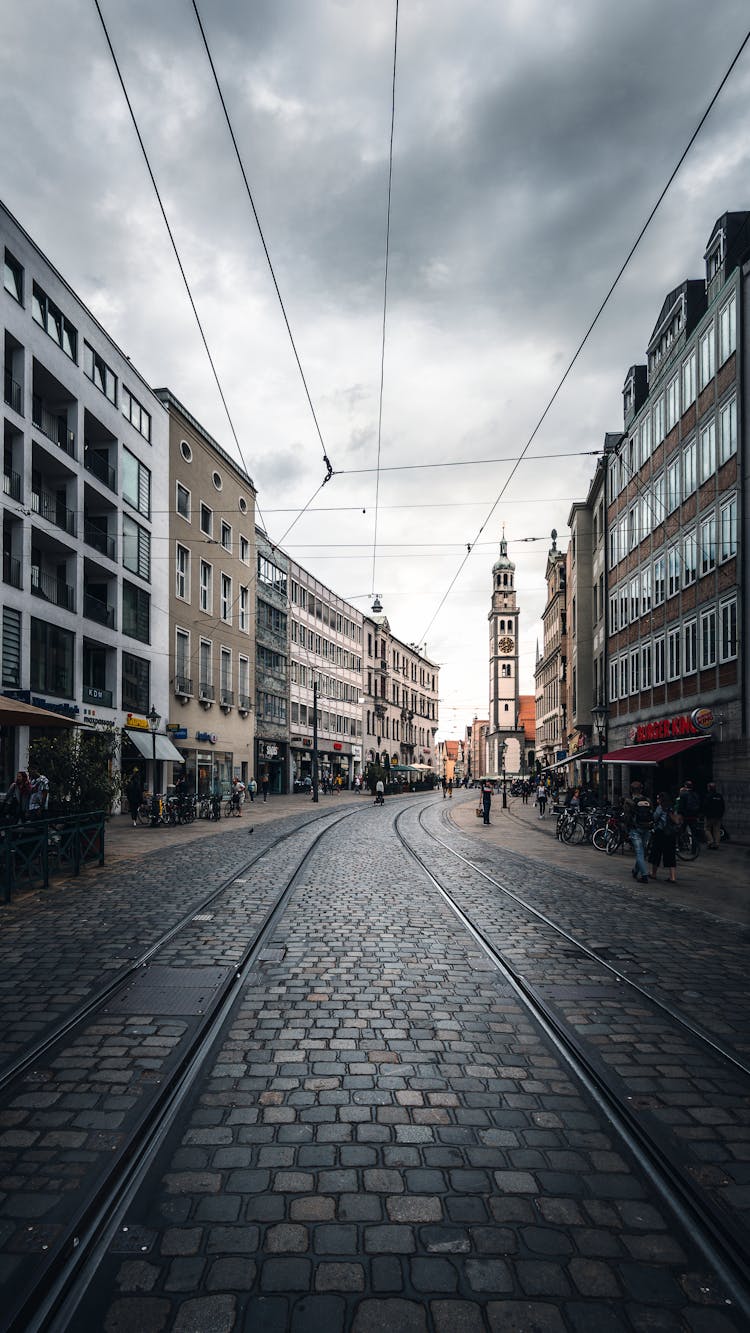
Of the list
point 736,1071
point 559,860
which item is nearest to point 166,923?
point 736,1071

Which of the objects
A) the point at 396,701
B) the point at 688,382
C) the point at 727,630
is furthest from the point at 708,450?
the point at 396,701

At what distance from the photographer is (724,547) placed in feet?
78.6

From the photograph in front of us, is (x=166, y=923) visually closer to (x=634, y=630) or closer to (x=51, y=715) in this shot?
(x=51, y=715)

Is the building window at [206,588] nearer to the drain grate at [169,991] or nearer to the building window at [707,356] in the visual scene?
the building window at [707,356]

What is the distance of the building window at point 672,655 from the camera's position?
28625 millimetres

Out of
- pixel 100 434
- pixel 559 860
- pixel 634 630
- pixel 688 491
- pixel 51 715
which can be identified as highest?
pixel 100 434

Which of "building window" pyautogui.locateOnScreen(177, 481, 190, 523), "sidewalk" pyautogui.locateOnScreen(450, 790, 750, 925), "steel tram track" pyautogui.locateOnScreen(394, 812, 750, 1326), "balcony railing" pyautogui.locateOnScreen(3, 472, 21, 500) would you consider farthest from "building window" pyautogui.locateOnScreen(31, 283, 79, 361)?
"steel tram track" pyautogui.locateOnScreen(394, 812, 750, 1326)

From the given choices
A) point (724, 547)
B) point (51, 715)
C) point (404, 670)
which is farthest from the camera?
point (404, 670)

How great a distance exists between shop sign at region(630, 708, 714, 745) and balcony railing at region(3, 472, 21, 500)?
21.3 m

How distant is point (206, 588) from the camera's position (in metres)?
44.2

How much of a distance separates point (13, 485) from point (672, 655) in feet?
72.5

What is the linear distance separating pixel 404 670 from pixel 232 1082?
90.8 m

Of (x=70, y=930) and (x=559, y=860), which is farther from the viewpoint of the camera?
(x=559, y=860)

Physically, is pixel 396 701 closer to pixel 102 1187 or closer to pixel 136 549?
pixel 136 549
